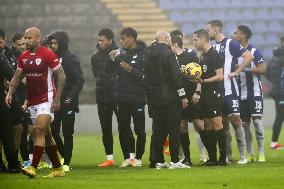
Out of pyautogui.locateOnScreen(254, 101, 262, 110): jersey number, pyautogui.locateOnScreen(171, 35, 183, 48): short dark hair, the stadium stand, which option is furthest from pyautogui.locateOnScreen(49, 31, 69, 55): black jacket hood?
the stadium stand

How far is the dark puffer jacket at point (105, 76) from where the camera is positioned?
1505 centimetres

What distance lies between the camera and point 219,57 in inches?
545

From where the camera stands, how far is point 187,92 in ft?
46.8

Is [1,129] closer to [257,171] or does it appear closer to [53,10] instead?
[257,171]

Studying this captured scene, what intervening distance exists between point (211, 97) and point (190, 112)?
0.58m

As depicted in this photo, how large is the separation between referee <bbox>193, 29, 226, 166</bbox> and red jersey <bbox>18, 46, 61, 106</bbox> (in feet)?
8.62

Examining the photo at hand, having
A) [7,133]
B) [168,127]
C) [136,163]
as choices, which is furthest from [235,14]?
[7,133]

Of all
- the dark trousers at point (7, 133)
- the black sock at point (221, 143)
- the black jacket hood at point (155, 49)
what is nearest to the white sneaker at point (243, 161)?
the black sock at point (221, 143)

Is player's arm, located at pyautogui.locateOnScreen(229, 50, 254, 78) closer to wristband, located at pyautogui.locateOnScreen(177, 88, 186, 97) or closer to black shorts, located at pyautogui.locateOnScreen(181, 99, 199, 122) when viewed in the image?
black shorts, located at pyautogui.locateOnScreen(181, 99, 199, 122)

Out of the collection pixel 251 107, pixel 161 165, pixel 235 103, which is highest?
pixel 235 103

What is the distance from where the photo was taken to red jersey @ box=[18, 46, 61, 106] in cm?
1205

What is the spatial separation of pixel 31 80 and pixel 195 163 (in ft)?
12.8

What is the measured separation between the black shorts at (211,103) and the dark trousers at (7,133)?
9.33 ft

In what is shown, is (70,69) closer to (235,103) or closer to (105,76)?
(105,76)
